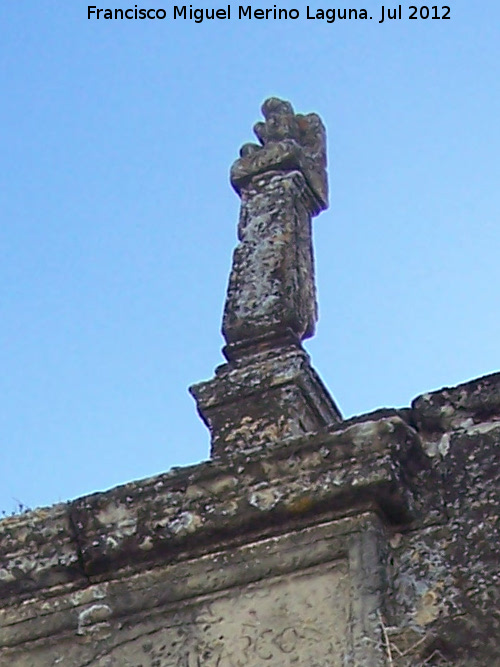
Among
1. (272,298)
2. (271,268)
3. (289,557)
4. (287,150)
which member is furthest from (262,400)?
(287,150)

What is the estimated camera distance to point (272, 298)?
4.08 metres

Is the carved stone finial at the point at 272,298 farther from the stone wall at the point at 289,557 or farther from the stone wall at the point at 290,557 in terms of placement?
the stone wall at the point at 290,557

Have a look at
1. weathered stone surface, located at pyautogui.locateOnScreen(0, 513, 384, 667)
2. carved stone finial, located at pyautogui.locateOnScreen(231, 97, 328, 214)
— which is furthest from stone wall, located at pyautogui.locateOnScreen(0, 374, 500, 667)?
carved stone finial, located at pyautogui.locateOnScreen(231, 97, 328, 214)

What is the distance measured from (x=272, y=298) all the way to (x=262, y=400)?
1.38 ft

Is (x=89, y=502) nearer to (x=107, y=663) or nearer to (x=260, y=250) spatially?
(x=107, y=663)

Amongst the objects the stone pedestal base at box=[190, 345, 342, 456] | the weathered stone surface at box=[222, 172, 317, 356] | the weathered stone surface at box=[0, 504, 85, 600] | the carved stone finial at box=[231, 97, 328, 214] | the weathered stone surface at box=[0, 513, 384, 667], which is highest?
the carved stone finial at box=[231, 97, 328, 214]

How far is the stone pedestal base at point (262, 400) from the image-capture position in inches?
146

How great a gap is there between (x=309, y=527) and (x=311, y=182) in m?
1.67

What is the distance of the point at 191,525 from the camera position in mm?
3314

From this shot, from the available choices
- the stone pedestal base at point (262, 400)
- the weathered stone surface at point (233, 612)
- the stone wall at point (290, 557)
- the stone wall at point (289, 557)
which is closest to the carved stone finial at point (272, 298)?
the stone pedestal base at point (262, 400)

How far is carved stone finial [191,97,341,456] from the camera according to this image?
12.4ft

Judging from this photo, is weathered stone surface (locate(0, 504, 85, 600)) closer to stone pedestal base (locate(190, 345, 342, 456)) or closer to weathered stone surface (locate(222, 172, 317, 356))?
stone pedestal base (locate(190, 345, 342, 456))

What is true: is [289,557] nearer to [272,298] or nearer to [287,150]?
[272,298]

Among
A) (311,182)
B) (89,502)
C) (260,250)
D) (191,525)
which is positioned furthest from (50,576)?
(311,182)
